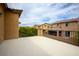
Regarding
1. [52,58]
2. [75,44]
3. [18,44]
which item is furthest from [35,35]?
[75,44]

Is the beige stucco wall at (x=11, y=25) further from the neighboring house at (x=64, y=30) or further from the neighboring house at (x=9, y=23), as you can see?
the neighboring house at (x=64, y=30)

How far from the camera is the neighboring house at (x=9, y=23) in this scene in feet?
11.3

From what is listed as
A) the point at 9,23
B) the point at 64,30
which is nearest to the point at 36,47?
the point at 64,30

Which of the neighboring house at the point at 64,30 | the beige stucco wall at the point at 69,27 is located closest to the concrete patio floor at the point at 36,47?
the neighboring house at the point at 64,30

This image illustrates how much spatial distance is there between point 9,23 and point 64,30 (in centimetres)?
133

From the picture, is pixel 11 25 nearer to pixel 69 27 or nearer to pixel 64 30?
pixel 64 30

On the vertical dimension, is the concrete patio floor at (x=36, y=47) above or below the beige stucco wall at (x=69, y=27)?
below

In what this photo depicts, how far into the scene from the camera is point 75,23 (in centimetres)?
331

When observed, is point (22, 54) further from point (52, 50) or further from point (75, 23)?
point (75, 23)

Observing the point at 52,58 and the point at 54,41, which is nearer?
the point at 52,58

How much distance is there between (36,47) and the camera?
329 centimetres

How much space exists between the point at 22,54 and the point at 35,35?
0.59 meters

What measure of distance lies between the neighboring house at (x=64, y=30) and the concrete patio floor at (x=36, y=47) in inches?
4.7

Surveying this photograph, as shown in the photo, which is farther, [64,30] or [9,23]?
[9,23]
